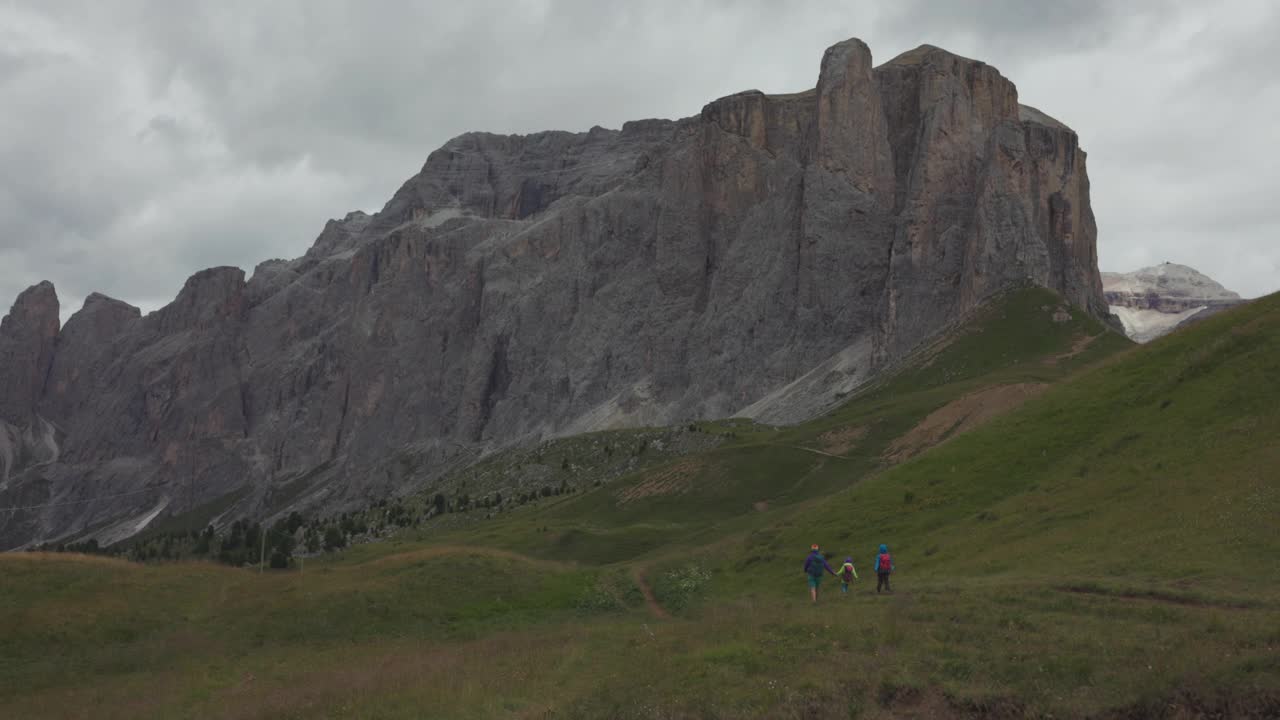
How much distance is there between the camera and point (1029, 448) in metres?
39.7

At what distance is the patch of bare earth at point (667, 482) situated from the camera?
261 feet

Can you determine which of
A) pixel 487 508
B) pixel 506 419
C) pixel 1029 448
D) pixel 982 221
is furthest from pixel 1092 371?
pixel 506 419

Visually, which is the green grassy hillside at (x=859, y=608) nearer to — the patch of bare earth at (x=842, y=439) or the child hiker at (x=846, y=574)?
the child hiker at (x=846, y=574)

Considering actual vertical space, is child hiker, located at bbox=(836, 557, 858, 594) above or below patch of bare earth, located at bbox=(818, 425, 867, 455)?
below

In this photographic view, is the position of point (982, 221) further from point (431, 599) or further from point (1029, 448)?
point (431, 599)

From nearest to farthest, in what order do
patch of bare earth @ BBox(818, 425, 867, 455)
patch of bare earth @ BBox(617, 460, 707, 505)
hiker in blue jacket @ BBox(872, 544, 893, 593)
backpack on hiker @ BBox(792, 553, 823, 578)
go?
hiker in blue jacket @ BBox(872, 544, 893, 593), backpack on hiker @ BBox(792, 553, 823, 578), patch of bare earth @ BBox(818, 425, 867, 455), patch of bare earth @ BBox(617, 460, 707, 505)

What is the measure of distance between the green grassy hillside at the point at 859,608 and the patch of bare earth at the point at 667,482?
72.9 ft

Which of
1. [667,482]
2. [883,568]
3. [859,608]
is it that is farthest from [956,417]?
[859,608]

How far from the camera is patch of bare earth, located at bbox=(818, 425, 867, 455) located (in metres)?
79.2

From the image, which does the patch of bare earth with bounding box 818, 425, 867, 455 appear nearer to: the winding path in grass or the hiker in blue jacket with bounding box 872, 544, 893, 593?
the winding path in grass

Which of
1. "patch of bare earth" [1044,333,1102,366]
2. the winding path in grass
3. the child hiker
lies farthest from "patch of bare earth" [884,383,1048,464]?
the child hiker

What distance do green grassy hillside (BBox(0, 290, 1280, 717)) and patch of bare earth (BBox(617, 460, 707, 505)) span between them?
22224 millimetres

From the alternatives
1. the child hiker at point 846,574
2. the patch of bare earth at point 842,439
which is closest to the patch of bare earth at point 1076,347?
the patch of bare earth at point 842,439

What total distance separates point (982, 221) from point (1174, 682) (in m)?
122
